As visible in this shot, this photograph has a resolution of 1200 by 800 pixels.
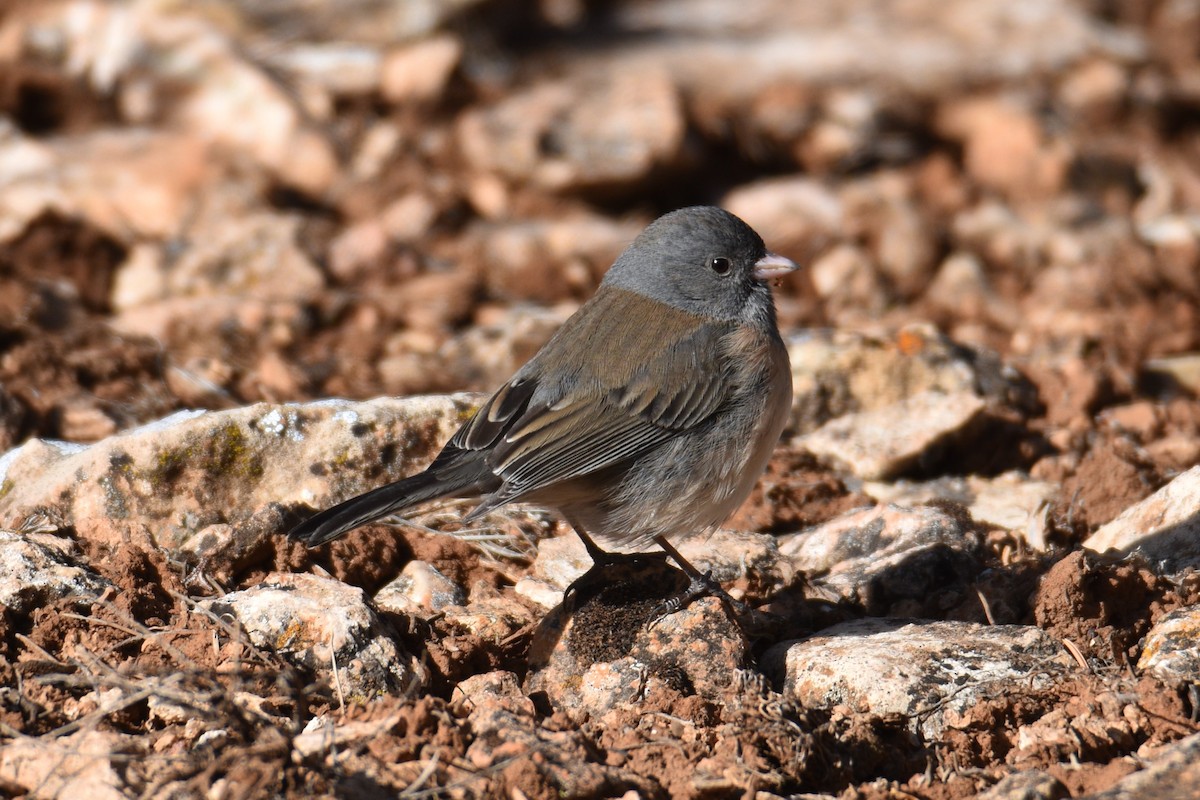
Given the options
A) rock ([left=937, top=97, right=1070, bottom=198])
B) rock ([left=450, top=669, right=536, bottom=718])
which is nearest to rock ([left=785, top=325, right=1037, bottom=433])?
rock ([left=450, top=669, right=536, bottom=718])

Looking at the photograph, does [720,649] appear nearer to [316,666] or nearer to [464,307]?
[316,666]

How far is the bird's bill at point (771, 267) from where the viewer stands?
4457 mm

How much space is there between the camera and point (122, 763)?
2842mm

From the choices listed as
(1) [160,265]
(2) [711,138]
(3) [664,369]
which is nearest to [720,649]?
(3) [664,369]

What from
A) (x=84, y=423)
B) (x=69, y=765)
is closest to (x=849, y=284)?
(x=84, y=423)

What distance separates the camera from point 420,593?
3.85 meters

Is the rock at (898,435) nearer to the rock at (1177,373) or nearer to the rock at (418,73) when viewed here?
the rock at (1177,373)

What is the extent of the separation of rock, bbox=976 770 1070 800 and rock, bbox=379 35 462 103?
230 inches

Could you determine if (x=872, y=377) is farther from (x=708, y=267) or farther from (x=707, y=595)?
(x=707, y=595)

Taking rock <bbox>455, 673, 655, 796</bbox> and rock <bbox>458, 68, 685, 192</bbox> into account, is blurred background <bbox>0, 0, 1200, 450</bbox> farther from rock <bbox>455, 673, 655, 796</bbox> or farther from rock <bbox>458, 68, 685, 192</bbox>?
rock <bbox>455, 673, 655, 796</bbox>

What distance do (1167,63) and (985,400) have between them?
503cm

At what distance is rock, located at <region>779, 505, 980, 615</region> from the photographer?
404 centimetres

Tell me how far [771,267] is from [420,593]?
1668mm

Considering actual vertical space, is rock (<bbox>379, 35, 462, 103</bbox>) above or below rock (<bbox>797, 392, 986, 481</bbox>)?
above
